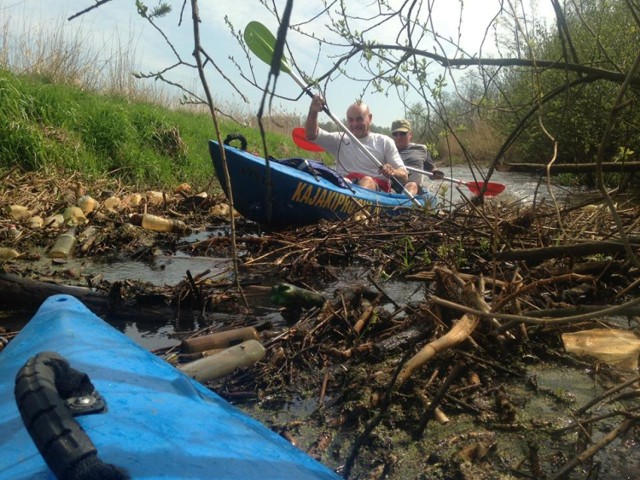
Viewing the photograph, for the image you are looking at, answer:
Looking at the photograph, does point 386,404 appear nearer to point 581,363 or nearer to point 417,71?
point 581,363

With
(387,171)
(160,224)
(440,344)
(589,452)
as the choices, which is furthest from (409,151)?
(589,452)

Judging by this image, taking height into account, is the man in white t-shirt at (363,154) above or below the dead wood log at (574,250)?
above

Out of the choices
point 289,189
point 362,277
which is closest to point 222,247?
point 289,189

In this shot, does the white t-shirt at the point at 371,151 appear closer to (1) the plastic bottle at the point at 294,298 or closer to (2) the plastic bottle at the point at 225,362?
(1) the plastic bottle at the point at 294,298

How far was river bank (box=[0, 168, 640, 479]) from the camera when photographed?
6.89 feet

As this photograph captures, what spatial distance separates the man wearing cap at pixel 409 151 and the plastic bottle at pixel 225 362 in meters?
6.32

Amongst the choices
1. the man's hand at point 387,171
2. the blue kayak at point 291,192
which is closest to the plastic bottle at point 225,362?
the blue kayak at point 291,192

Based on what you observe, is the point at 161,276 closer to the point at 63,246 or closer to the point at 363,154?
the point at 63,246

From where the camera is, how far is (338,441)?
7.62ft

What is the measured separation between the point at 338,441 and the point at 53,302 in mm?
1212

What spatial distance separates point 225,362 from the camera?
2875 millimetres

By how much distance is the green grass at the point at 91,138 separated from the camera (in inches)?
306

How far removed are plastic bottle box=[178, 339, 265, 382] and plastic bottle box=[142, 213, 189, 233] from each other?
4009 millimetres

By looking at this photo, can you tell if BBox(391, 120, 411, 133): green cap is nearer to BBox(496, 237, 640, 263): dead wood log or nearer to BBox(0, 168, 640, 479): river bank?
BBox(0, 168, 640, 479): river bank
